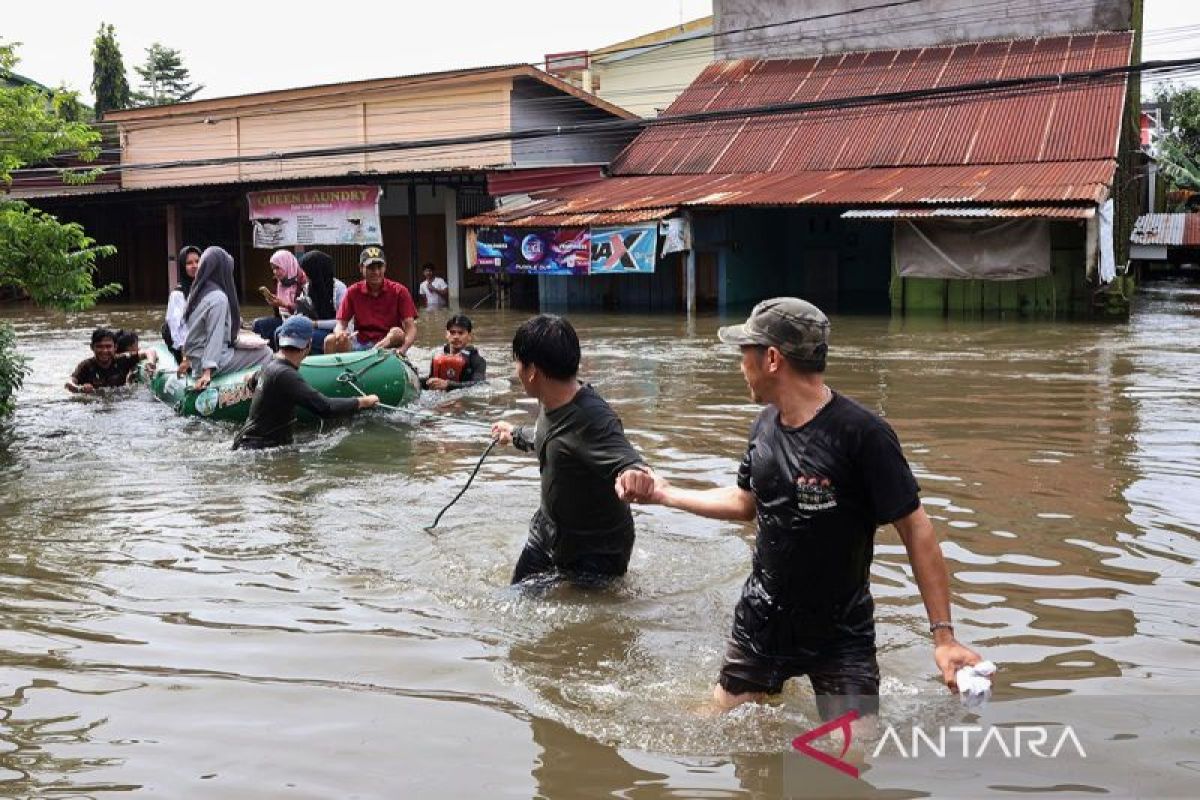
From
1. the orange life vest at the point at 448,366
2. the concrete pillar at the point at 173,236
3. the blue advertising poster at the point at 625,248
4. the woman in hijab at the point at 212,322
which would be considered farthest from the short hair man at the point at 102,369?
the concrete pillar at the point at 173,236

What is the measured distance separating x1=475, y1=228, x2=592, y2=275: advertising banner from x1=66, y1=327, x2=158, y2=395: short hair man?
11.3 m

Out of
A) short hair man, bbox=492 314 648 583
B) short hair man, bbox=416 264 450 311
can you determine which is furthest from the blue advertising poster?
short hair man, bbox=492 314 648 583

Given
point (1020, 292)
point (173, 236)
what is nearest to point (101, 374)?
point (1020, 292)

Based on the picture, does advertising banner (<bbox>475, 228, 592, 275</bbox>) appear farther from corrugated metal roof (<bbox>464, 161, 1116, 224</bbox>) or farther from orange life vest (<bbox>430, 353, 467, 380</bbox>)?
orange life vest (<bbox>430, 353, 467, 380</bbox>)

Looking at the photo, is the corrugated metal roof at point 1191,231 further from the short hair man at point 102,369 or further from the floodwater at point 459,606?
the short hair man at point 102,369

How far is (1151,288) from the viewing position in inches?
1243

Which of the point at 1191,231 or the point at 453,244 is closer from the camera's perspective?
the point at 453,244

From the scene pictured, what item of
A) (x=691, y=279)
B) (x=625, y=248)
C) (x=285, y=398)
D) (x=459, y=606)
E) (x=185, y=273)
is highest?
(x=625, y=248)

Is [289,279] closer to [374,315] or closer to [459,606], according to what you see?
[374,315]

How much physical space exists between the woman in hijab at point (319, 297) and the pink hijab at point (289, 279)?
0.08 metres

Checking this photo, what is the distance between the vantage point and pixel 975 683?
3188 mm

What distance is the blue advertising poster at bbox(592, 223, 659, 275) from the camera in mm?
22734

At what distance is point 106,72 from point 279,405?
5031 centimetres

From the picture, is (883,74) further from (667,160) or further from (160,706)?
(160,706)
